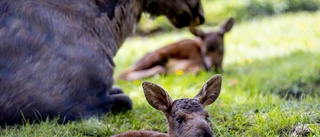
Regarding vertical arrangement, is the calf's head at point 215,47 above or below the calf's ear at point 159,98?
below

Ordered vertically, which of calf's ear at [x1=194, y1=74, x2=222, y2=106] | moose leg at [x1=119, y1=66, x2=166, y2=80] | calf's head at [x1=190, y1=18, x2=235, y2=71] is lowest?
moose leg at [x1=119, y1=66, x2=166, y2=80]

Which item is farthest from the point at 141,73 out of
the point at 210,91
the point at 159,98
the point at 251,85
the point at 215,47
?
the point at 159,98

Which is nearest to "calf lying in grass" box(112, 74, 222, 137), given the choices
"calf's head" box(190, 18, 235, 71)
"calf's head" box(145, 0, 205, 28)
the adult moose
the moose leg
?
the adult moose

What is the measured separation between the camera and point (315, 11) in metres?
14.8

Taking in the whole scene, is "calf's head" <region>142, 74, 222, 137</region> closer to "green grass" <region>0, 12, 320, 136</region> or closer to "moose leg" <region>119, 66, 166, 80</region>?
"green grass" <region>0, 12, 320, 136</region>

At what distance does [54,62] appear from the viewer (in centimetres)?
556

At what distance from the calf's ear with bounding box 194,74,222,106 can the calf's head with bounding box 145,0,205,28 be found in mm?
2278

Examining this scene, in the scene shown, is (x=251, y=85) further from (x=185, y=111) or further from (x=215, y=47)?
(x=185, y=111)

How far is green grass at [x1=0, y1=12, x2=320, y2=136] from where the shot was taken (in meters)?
5.26

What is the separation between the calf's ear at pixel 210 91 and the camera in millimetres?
4719

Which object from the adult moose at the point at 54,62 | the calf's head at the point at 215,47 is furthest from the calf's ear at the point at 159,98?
the calf's head at the point at 215,47

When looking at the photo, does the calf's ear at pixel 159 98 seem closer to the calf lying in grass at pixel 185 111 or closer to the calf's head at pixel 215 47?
the calf lying in grass at pixel 185 111

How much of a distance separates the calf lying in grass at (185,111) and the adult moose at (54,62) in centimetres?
98

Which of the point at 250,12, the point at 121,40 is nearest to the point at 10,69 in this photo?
the point at 121,40
